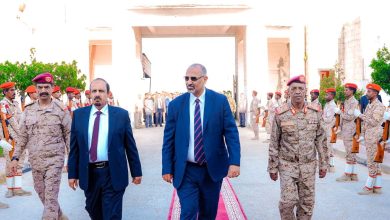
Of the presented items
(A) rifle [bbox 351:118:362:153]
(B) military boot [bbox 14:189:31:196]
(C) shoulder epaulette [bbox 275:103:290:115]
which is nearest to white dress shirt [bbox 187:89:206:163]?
(C) shoulder epaulette [bbox 275:103:290:115]

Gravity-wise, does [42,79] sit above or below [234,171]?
above

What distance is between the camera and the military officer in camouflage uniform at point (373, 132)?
9672 millimetres

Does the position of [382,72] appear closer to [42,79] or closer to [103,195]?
[42,79]

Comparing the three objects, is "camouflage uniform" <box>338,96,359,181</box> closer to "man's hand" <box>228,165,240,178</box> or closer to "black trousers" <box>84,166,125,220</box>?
"man's hand" <box>228,165,240,178</box>

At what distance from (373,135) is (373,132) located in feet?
0.19

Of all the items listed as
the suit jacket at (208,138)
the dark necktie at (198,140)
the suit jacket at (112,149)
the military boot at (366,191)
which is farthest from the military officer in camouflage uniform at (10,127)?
the military boot at (366,191)

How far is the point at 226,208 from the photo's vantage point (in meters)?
8.62

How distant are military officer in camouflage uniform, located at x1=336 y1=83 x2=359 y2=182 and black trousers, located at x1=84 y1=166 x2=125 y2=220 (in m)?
6.42

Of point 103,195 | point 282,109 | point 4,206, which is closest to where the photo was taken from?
point 103,195

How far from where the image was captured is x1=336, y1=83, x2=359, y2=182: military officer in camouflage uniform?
10.8 meters

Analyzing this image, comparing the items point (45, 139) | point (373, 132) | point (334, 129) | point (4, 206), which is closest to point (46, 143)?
point (45, 139)

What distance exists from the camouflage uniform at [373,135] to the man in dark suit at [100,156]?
535 centimetres

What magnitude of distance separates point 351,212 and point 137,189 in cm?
414

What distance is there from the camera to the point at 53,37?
36.3 metres
